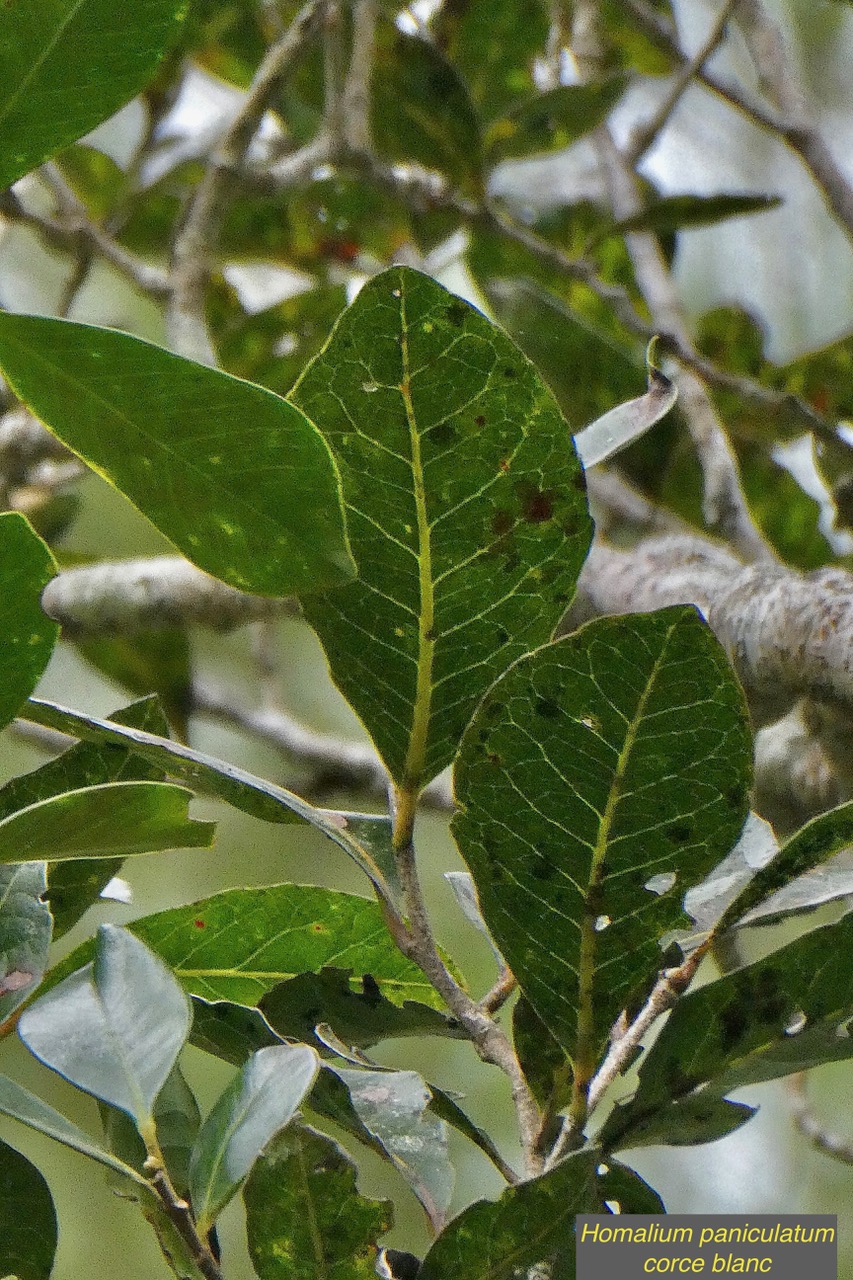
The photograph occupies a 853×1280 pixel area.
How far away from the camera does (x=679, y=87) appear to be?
124cm

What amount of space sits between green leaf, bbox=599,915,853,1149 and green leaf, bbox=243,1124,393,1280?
0.08m

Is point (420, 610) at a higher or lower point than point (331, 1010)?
higher

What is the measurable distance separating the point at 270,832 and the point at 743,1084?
8.20 ft

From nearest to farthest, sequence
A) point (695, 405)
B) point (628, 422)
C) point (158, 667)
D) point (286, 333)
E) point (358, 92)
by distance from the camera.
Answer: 1. point (628, 422)
2. point (695, 405)
3. point (358, 92)
4. point (158, 667)
5. point (286, 333)

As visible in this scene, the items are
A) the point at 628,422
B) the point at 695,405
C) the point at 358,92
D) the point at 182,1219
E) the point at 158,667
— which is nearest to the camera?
the point at 182,1219

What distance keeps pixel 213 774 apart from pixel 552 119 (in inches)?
41.7

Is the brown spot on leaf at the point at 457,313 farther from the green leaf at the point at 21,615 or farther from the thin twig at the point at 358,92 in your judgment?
the thin twig at the point at 358,92

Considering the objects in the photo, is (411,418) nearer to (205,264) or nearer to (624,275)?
(205,264)

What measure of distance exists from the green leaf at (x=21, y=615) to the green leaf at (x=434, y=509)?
0.09 metres

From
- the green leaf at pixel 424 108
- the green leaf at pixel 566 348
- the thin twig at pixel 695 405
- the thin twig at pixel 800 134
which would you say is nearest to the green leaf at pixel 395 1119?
the thin twig at pixel 695 405

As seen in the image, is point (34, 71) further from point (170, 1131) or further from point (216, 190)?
point (216, 190)

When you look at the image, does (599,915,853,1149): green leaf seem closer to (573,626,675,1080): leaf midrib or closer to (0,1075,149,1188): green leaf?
(573,626,675,1080): leaf midrib

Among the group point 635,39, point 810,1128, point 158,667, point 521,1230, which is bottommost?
point 810,1128

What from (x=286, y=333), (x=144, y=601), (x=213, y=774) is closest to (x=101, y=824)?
(x=213, y=774)
